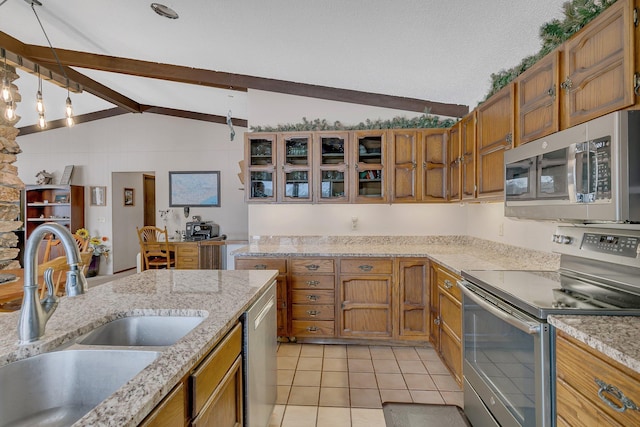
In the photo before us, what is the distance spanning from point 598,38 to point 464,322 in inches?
63.7

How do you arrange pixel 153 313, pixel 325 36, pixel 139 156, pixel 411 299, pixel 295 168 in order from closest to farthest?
pixel 153 313 < pixel 325 36 < pixel 411 299 < pixel 295 168 < pixel 139 156

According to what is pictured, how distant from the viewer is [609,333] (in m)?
1.07

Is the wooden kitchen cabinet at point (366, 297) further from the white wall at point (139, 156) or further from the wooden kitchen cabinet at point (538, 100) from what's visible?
the white wall at point (139, 156)

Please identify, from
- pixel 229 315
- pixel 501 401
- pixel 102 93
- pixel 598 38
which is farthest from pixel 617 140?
pixel 102 93

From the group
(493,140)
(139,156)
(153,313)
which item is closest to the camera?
(153,313)

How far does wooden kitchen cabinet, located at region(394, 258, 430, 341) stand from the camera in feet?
10.1

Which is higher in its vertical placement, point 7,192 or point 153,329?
point 7,192

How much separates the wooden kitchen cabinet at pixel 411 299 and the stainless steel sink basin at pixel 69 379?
248 cm

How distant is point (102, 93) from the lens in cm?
521

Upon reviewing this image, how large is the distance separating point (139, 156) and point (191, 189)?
130 cm

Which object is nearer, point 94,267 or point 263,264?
point 263,264

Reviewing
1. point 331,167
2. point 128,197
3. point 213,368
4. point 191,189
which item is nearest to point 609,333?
point 213,368

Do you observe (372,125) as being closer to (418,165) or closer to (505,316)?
(418,165)

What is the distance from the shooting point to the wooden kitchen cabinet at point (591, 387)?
92cm
